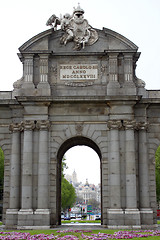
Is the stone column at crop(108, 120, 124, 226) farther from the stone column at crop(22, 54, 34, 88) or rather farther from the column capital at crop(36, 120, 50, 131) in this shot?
the stone column at crop(22, 54, 34, 88)

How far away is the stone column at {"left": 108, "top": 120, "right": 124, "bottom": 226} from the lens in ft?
81.2

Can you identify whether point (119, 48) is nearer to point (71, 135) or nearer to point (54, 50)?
point (54, 50)

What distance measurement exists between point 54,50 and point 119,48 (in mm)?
5102

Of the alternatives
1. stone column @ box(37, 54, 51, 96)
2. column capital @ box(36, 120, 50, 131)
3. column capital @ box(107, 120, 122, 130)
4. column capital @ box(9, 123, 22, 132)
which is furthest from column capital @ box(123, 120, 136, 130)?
column capital @ box(9, 123, 22, 132)

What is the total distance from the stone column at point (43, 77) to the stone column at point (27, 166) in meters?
2.55

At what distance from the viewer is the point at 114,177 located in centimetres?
2548

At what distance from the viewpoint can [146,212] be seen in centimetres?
2534

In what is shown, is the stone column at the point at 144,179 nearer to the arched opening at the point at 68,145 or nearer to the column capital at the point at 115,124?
the column capital at the point at 115,124

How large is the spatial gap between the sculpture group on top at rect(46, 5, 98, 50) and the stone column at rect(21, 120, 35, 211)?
7287mm

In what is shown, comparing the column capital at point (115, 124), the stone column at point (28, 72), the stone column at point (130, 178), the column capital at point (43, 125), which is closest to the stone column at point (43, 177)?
the column capital at point (43, 125)

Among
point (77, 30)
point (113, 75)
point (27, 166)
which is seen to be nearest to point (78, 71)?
point (113, 75)

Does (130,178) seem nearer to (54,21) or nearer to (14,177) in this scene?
(14,177)

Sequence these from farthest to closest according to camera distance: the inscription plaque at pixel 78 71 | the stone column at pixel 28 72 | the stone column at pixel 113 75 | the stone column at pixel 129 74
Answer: the inscription plaque at pixel 78 71 < the stone column at pixel 28 72 < the stone column at pixel 129 74 < the stone column at pixel 113 75

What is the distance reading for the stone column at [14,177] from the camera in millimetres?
25375
